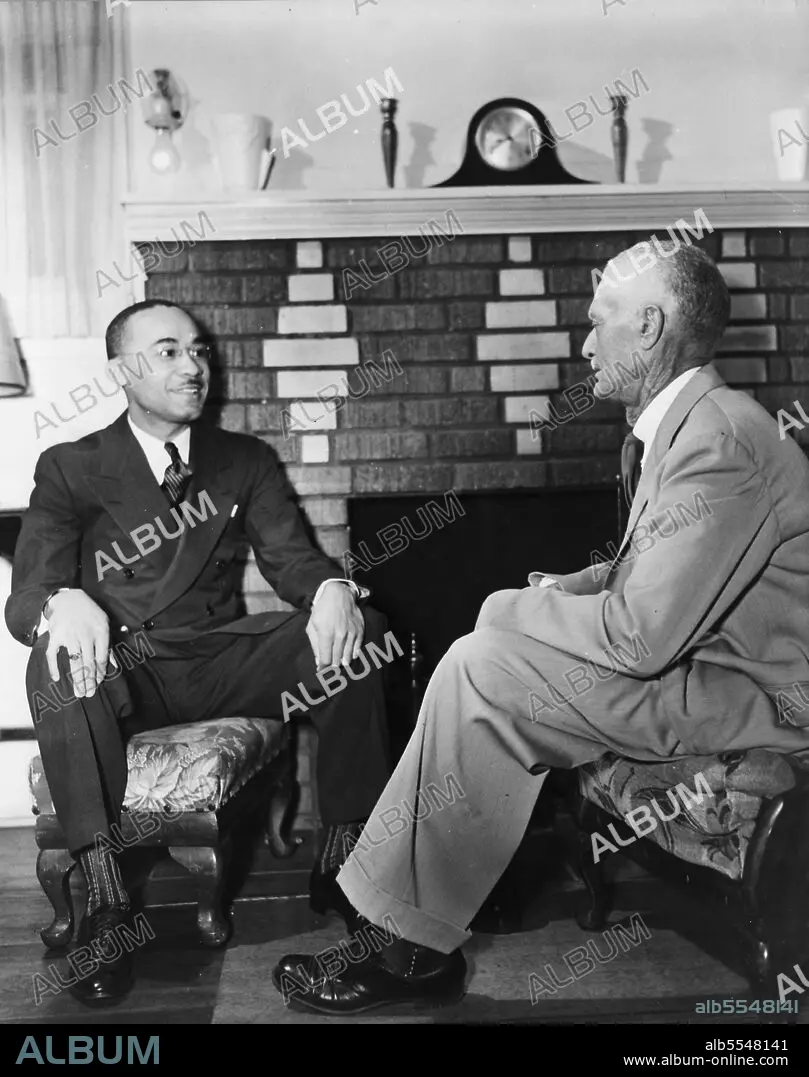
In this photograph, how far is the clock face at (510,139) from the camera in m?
2.98

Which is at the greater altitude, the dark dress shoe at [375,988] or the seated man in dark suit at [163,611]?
the seated man in dark suit at [163,611]

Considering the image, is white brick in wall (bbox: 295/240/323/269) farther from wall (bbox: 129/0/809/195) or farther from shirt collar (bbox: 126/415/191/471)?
shirt collar (bbox: 126/415/191/471)

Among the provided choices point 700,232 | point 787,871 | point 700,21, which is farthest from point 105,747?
point 700,21

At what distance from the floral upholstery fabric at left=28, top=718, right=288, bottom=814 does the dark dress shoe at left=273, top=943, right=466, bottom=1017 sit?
1.50 feet

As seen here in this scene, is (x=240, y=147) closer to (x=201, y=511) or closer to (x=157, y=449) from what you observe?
(x=157, y=449)

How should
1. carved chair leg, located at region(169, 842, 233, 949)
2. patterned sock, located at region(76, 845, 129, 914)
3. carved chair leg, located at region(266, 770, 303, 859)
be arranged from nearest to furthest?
patterned sock, located at region(76, 845, 129, 914), carved chair leg, located at region(169, 842, 233, 949), carved chair leg, located at region(266, 770, 303, 859)

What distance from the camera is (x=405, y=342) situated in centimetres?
302

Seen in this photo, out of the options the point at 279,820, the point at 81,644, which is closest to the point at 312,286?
the point at 81,644

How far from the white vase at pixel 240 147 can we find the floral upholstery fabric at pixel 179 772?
5.35 feet

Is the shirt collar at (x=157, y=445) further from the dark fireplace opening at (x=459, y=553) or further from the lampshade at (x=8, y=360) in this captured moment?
the dark fireplace opening at (x=459, y=553)

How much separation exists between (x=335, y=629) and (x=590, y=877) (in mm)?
737

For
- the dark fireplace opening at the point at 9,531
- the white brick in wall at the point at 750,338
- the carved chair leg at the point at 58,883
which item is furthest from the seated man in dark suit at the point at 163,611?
the white brick in wall at the point at 750,338

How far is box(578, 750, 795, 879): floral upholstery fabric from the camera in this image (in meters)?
1.57

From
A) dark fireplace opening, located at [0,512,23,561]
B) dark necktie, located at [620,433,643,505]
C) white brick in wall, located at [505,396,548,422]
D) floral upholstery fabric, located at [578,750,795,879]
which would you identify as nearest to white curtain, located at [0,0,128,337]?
dark fireplace opening, located at [0,512,23,561]
